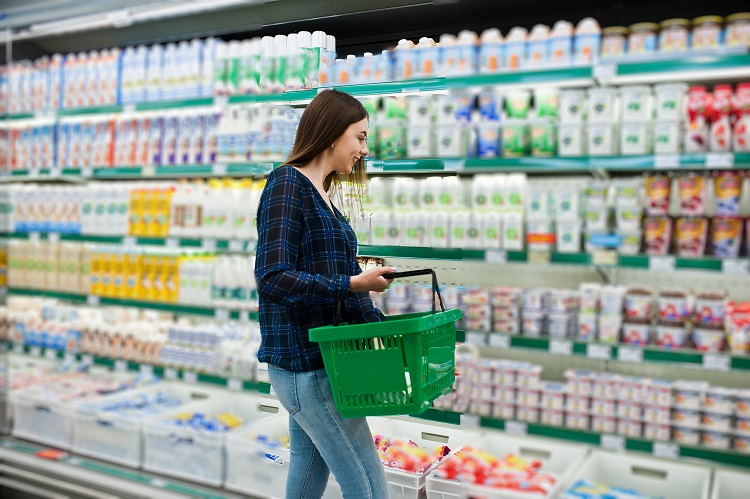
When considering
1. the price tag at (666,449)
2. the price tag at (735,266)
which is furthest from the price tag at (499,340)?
the price tag at (735,266)

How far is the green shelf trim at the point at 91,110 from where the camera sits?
380 cm

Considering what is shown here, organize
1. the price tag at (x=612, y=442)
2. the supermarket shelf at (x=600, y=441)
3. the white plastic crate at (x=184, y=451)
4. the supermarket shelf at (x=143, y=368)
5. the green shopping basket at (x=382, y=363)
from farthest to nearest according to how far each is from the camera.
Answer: the supermarket shelf at (x=143, y=368)
the white plastic crate at (x=184, y=451)
the price tag at (x=612, y=442)
the supermarket shelf at (x=600, y=441)
the green shopping basket at (x=382, y=363)

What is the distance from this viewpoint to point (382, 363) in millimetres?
1294

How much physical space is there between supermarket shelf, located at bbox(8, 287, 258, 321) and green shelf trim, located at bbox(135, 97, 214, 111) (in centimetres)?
109

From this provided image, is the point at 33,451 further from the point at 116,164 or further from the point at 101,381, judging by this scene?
the point at 116,164

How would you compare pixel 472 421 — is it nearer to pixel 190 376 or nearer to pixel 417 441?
pixel 417 441

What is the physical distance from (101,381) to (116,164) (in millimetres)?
1402

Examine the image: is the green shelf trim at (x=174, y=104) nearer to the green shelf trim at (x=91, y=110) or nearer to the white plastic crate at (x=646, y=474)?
the green shelf trim at (x=91, y=110)

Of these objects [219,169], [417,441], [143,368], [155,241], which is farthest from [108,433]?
[417,441]

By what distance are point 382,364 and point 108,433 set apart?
114 inches

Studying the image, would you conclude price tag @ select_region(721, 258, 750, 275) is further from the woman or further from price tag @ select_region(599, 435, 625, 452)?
the woman

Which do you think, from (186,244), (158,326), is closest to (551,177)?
(186,244)

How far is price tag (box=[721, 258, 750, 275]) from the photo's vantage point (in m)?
2.56

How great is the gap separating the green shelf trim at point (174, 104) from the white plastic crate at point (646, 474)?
100.0 inches
